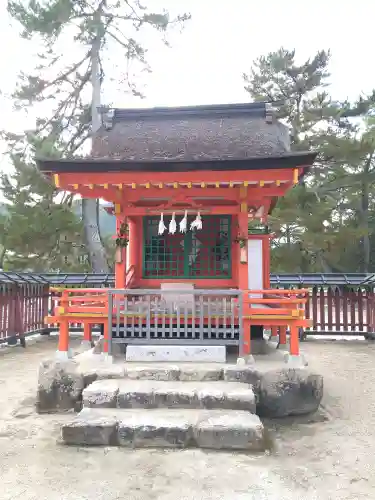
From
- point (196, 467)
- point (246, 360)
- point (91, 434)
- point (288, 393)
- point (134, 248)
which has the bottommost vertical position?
point (196, 467)

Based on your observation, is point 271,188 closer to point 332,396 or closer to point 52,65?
point 332,396

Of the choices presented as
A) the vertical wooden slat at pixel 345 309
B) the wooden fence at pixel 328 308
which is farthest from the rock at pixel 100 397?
the vertical wooden slat at pixel 345 309

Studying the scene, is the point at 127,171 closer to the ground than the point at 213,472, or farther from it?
farther from it

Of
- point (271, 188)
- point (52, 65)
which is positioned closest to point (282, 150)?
point (271, 188)

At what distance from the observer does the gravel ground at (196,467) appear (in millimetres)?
3600

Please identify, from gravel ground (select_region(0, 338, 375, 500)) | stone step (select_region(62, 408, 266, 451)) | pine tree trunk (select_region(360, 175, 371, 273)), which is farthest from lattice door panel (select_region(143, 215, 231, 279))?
pine tree trunk (select_region(360, 175, 371, 273))

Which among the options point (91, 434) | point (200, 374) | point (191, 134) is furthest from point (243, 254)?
point (91, 434)

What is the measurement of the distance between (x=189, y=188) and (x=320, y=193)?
16.4 meters

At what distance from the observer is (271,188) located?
709 cm

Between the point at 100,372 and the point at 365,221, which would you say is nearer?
the point at 100,372

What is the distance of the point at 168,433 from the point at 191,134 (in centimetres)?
556

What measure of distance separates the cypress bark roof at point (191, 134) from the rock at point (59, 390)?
380 cm

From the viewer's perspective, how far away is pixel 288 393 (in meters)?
5.71

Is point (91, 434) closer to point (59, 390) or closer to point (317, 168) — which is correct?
point (59, 390)
